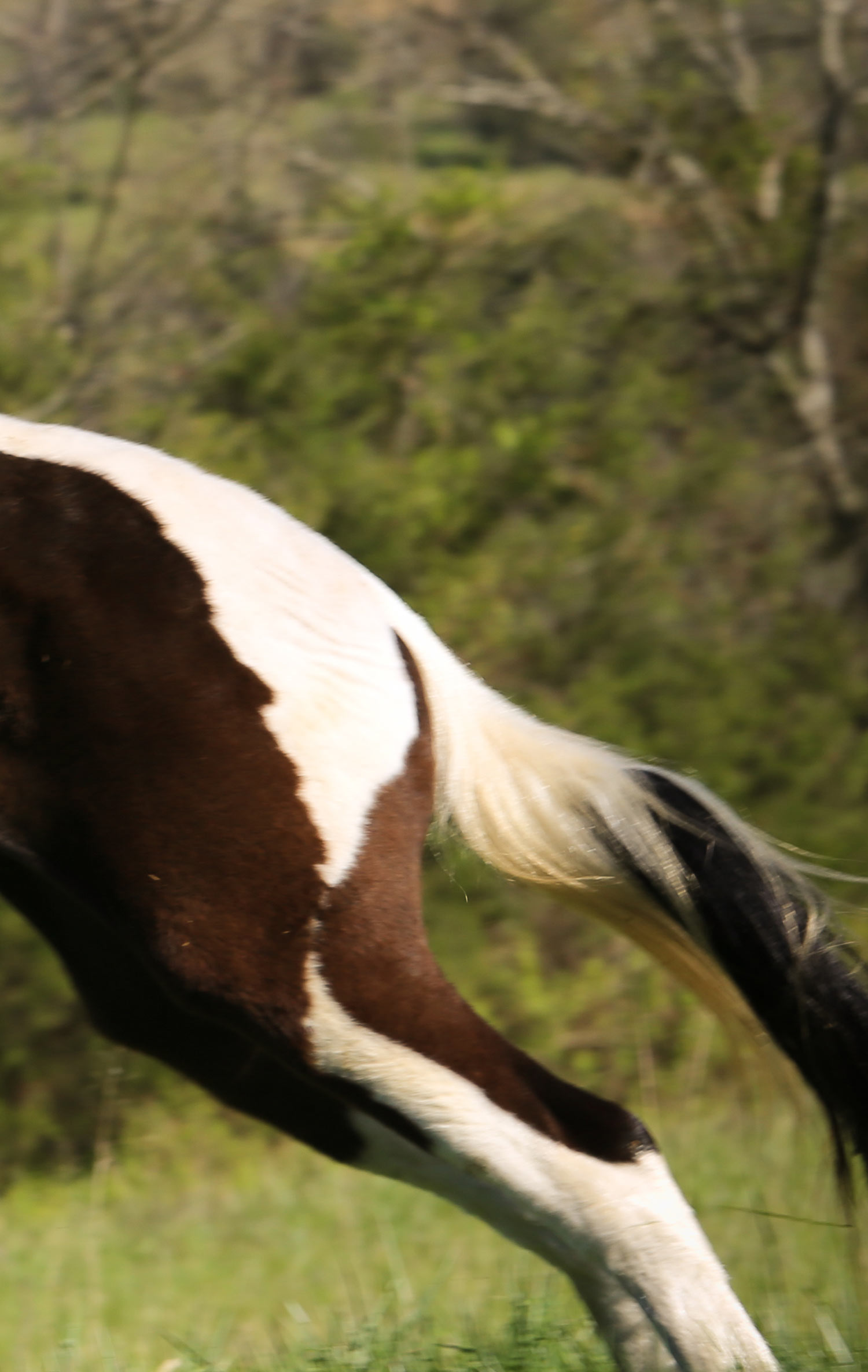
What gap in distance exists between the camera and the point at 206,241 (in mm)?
6043

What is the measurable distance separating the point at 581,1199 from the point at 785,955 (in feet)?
1.51

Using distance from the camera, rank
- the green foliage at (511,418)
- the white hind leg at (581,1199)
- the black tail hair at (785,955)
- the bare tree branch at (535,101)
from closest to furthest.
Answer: the white hind leg at (581,1199), the black tail hair at (785,955), the green foliage at (511,418), the bare tree branch at (535,101)

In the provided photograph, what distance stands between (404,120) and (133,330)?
155 cm

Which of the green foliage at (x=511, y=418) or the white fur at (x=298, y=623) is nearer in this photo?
the white fur at (x=298, y=623)

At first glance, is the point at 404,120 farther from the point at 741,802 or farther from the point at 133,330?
the point at 741,802

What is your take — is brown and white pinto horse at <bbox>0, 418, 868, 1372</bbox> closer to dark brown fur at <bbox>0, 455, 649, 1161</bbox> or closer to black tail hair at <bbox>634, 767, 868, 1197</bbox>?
dark brown fur at <bbox>0, 455, 649, 1161</bbox>

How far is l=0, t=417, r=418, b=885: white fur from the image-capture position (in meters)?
1.76

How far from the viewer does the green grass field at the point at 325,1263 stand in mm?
2135

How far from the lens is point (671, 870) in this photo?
78.3 inches

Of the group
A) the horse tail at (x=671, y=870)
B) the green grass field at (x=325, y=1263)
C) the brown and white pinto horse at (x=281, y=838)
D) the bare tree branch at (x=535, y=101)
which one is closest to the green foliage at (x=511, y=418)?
the bare tree branch at (x=535, y=101)

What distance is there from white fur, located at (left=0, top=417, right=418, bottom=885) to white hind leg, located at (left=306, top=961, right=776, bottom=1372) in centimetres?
22

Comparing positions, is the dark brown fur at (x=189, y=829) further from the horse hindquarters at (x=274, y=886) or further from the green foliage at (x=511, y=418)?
the green foliage at (x=511, y=418)

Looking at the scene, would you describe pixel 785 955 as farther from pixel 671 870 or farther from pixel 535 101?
pixel 535 101

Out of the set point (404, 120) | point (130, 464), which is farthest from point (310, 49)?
point (130, 464)
